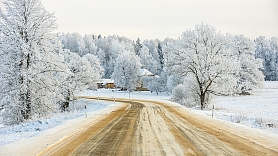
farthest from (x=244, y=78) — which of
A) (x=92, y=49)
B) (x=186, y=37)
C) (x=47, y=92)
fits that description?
(x=92, y=49)

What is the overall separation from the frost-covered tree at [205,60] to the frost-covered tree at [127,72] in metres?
41.5

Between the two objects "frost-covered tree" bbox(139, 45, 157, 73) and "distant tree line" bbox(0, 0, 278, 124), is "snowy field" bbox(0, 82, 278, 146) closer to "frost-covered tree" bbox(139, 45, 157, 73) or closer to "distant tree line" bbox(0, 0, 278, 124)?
"distant tree line" bbox(0, 0, 278, 124)

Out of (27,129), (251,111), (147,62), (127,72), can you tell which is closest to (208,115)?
(251,111)

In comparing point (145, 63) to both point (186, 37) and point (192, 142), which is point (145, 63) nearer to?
point (186, 37)

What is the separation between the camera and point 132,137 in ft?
31.8

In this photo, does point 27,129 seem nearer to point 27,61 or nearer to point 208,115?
point 27,61

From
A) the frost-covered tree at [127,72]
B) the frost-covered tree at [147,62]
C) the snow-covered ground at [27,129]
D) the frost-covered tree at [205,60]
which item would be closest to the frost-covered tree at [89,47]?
the frost-covered tree at [147,62]

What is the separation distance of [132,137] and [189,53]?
2261 cm

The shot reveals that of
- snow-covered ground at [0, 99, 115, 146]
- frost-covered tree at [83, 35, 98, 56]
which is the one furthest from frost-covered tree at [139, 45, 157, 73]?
snow-covered ground at [0, 99, 115, 146]

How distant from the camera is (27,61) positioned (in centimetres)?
2020

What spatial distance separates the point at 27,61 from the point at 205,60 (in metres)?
20.9

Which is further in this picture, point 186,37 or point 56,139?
point 186,37

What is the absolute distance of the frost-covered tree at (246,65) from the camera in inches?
2124

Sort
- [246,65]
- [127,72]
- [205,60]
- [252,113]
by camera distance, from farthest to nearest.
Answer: [127,72], [246,65], [205,60], [252,113]
